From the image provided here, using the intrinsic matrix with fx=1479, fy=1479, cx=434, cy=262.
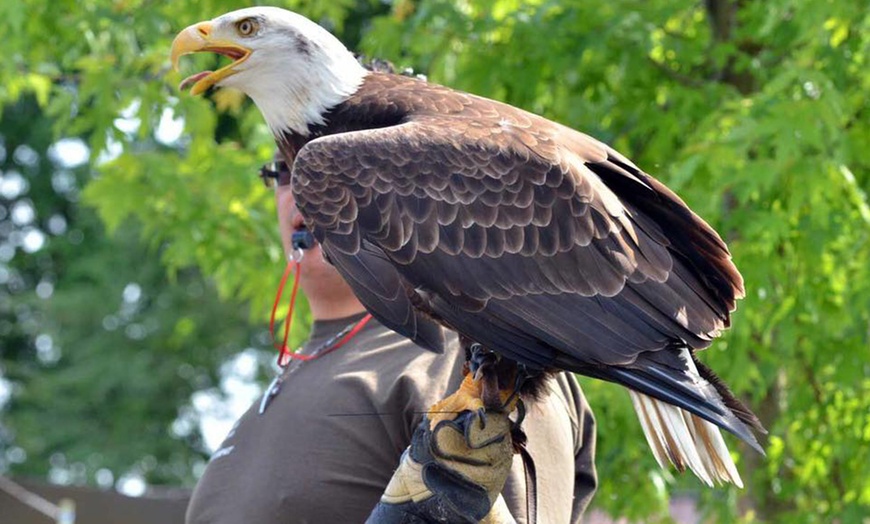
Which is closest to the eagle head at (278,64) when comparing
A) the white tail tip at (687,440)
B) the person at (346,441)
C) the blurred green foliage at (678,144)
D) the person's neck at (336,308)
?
the person's neck at (336,308)

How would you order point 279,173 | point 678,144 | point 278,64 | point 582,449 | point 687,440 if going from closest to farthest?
point 687,440, point 278,64, point 582,449, point 279,173, point 678,144

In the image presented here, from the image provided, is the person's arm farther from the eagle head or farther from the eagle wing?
the eagle head

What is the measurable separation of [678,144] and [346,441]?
271 centimetres

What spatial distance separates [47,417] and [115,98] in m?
10.8

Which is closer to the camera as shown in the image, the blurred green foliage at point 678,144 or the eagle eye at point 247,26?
the eagle eye at point 247,26

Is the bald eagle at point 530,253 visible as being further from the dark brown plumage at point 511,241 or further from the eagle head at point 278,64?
the eagle head at point 278,64

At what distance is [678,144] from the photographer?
556 cm

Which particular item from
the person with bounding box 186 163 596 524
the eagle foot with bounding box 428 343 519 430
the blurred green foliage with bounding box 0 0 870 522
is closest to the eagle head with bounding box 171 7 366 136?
the person with bounding box 186 163 596 524

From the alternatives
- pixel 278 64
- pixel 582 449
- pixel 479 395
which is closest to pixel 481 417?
pixel 479 395

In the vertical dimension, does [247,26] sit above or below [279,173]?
above

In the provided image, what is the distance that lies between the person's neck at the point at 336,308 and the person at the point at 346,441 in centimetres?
12

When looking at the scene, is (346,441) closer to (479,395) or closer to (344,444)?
(344,444)

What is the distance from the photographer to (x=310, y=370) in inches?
137

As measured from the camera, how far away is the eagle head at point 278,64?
3512 millimetres
